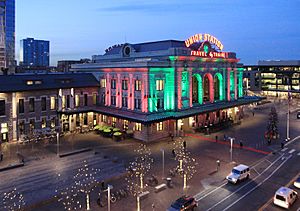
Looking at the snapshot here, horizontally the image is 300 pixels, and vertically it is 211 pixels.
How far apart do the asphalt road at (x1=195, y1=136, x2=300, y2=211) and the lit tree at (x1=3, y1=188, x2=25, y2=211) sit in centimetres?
2223

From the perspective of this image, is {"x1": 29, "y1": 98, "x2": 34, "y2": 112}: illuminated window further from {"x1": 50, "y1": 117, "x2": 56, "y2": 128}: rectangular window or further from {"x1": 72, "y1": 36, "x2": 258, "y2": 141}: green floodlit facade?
{"x1": 72, "y1": 36, "x2": 258, "y2": 141}: green floodlit facade

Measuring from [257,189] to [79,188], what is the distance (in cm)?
2517

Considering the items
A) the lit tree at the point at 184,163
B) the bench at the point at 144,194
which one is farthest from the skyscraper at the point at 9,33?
the bench at the point at 144,194

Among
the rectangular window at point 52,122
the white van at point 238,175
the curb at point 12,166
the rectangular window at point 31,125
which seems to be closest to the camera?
the white van at point 238,175

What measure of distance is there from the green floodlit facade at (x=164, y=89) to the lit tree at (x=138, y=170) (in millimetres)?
7240

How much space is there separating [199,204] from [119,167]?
16.9 meters

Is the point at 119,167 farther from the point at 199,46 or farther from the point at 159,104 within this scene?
the point at 199,46

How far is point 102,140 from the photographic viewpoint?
64.4m

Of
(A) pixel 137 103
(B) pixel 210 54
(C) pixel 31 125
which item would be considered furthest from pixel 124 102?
(B) pixel 210 54

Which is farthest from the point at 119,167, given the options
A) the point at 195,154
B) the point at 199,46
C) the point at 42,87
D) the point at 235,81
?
the point at 235,81

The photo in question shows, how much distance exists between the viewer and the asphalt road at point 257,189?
111 feet

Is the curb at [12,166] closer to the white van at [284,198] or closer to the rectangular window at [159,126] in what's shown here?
the rectangular window at [159,126]

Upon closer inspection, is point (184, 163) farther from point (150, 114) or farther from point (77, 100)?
point (77, 100)

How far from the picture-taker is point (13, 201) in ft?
115
